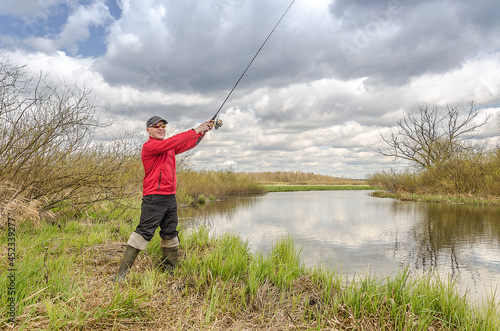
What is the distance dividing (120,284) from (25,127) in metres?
3.98

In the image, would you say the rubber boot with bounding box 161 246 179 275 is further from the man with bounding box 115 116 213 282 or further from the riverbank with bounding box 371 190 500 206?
the riverbank with bounding box 371 190 500 206

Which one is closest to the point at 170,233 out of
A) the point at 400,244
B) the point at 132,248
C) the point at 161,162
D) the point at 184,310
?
the point at 132,248

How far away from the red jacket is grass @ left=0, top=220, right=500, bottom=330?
1.07m

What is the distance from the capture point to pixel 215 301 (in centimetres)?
327

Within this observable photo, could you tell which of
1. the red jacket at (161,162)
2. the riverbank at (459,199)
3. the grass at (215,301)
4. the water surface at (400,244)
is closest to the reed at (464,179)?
the riverbank at (459,199)

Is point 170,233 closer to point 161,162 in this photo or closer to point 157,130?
point 161,162

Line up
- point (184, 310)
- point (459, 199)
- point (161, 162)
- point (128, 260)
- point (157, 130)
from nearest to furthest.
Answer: point (184, 310)
point (128, 260)
point (161, 162)
point (157, 130)
point (459, 199)

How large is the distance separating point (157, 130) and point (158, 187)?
73 cm

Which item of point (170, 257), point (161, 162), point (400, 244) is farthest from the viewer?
point (400, 244)

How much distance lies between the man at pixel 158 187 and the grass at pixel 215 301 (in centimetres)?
40

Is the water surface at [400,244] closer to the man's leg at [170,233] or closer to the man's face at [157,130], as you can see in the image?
the man's leg at [170,233]

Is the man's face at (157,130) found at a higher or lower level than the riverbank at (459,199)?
higher

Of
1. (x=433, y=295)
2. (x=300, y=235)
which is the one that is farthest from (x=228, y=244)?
(x=300, y=235)

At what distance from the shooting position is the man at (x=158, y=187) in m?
3.74
